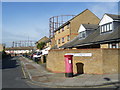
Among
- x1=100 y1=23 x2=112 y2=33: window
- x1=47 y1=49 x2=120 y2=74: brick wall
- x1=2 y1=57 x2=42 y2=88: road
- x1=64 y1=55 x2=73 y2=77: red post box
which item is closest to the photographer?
x1=2 y1=57 x2=42 y2=88: road

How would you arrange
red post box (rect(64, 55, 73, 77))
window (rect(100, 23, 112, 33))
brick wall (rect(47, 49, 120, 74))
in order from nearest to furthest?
red post box (rect(64, 55, 73, 77)) → brick wall (rect(47, 49, 120, 74)) → window (rect(100, 23, 112, 33))

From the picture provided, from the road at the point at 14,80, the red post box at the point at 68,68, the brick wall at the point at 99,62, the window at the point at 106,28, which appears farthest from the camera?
the window at the point at 106,28

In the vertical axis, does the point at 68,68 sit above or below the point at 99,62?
below

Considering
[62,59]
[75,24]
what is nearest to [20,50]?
[75,24]

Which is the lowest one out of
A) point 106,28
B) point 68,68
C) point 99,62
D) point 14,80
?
point 14,80

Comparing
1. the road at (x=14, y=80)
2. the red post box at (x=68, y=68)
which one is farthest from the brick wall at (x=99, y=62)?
the road at (x=14, y=80)

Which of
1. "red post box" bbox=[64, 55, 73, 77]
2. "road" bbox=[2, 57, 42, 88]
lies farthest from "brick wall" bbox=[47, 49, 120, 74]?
"road" bbox=[2, 57, 42, 88]

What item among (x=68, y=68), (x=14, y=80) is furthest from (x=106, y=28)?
(x=14, y=80)

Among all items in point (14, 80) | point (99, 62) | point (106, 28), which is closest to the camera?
point (14, 80)

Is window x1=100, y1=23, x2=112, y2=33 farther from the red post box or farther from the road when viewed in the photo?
the road

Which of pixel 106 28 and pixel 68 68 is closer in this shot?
pixel 68 68

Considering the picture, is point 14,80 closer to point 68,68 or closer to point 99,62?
point 68,68

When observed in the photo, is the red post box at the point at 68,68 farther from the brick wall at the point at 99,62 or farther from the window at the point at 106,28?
the window at the point at 106,28

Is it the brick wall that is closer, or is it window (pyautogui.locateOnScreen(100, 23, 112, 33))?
the brick wall
